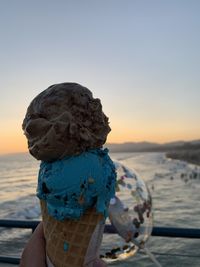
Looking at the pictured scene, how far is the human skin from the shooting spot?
2.09 meters

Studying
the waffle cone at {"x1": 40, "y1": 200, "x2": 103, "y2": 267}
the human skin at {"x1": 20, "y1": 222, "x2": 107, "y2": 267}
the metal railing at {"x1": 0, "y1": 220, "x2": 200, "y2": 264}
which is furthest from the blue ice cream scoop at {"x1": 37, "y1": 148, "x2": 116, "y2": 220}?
the metal railing at {"x1": 0, "y1": 220, "x2": 200, "y2": 264}

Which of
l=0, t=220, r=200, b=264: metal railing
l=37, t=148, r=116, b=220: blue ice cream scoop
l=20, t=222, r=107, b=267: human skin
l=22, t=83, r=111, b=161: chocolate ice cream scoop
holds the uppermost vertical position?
l=22, t=83, r=111, b=161: chocolate ice cream scoop

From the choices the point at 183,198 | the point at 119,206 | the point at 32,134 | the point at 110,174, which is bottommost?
the point at 183,198

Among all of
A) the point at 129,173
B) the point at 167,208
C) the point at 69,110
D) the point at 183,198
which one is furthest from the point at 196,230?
the point at 183,198

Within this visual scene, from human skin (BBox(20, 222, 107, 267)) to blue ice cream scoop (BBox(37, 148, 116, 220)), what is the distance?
224mm

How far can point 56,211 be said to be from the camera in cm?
198

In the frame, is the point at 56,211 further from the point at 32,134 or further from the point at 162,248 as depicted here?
the point at 162,248

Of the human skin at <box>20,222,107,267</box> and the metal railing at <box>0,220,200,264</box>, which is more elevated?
the human skin at <box>20,222,107,267</box>

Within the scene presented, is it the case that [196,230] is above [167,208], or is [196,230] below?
above

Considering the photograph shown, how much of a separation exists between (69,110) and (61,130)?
0.12 metres

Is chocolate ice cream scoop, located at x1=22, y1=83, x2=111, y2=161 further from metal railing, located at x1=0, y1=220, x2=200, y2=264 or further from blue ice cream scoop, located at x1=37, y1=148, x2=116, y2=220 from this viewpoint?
metal railing, located at x1=0, y1=220, x2=200, y2=264

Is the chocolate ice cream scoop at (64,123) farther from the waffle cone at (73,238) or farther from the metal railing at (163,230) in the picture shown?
the metal railing at (163,230)

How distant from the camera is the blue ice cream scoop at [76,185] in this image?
192cm

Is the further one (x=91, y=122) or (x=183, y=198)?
(x=183, y=198)
